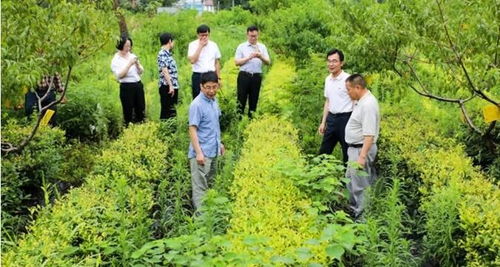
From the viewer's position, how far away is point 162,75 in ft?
28.0

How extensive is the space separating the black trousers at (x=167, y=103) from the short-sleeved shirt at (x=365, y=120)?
3.40 metres

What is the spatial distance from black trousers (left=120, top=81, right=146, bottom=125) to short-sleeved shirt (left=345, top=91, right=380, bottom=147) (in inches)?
140

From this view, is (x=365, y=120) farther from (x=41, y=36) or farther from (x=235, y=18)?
(x=235, y=18)

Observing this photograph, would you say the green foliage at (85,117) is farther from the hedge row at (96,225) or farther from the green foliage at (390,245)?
the green foliage at (390,245)

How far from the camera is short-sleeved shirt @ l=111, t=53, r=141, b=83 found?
26.6 feet

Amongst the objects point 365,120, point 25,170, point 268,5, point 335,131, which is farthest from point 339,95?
point 268,5

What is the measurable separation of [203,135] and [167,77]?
2.52 metres

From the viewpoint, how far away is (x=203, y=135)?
615cm

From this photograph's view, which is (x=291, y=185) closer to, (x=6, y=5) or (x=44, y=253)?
(x=44, y=253)

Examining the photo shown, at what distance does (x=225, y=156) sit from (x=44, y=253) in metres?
3.45

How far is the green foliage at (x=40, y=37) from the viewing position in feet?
14.8

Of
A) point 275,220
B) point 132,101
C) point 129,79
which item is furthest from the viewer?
point 132,101

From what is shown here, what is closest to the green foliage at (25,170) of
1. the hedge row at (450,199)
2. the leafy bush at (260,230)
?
the leafy bush at (260,230)

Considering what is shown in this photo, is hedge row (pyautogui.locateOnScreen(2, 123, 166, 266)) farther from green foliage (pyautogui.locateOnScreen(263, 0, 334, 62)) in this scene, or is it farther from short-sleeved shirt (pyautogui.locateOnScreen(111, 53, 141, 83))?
green foliage (pyautogui.locateOnScreen(263, 0, 334, 62))
